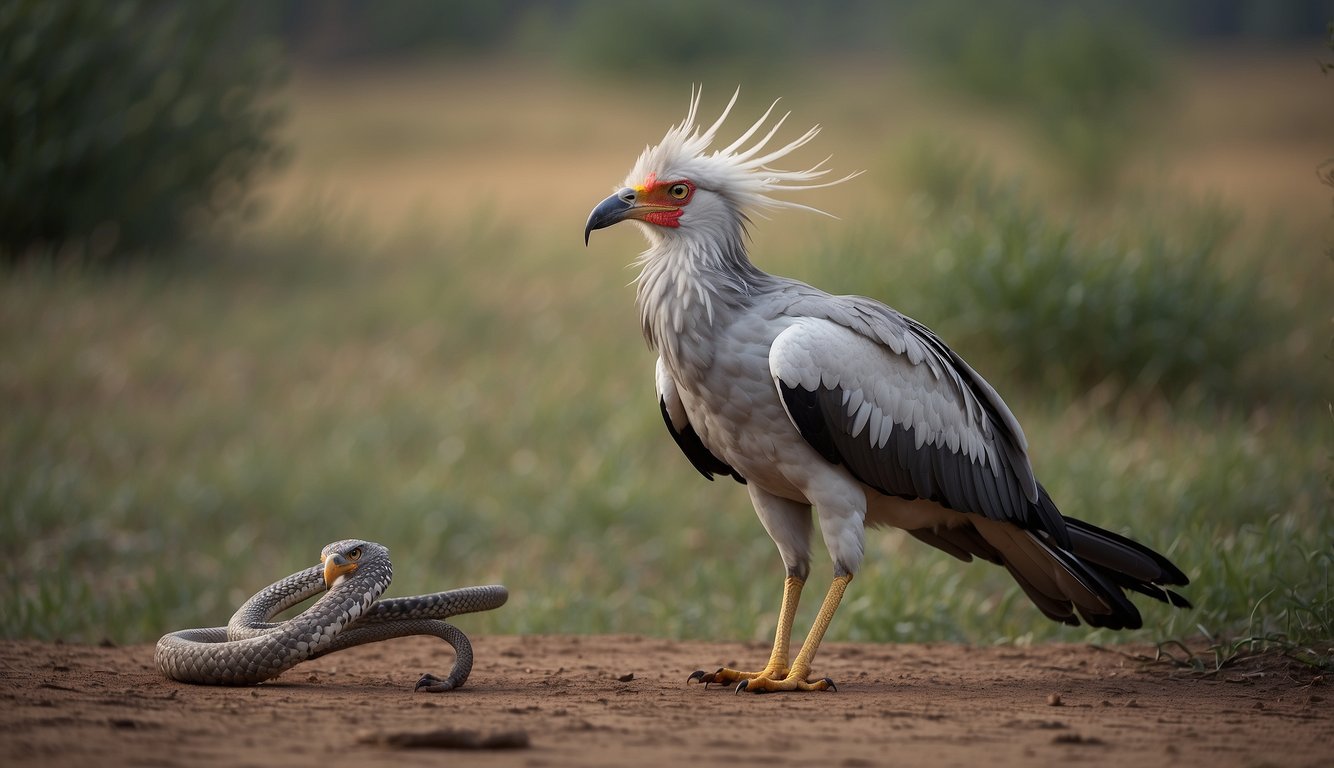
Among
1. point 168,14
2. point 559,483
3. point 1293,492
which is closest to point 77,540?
point 559,483

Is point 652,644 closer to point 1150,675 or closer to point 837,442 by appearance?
point 837,442

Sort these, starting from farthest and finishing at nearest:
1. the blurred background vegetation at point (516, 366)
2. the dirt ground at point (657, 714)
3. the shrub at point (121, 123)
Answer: the shrub at point (121, 123) < the blurred background vegetation at point (516, 366) < the dirt ground at point (657, 714)

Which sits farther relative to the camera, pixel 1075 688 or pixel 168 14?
pixel 168 14

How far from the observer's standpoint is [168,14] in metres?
14.8

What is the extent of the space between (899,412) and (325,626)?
2204 mm

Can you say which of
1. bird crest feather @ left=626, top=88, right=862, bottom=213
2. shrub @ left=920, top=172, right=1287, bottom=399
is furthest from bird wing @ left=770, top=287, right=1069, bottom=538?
shrub @ left=920, top=172, right=1287, bottom=399

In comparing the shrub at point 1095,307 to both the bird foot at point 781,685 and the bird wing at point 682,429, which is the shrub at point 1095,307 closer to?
the bird wing at point 682,429

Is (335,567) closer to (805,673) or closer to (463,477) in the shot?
(805,673)

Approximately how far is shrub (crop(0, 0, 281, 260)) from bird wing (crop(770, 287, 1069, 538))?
9926 mm

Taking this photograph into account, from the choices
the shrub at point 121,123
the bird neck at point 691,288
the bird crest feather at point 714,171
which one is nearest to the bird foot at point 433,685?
the bird neck at point 691,288

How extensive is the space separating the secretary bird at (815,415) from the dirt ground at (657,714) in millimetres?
406

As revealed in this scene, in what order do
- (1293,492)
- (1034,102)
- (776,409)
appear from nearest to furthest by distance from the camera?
1. (776,409)
2. (1293,492)
3. (1034,102)

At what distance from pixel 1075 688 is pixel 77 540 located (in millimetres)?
5988

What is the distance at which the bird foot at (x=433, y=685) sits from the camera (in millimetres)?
4516
